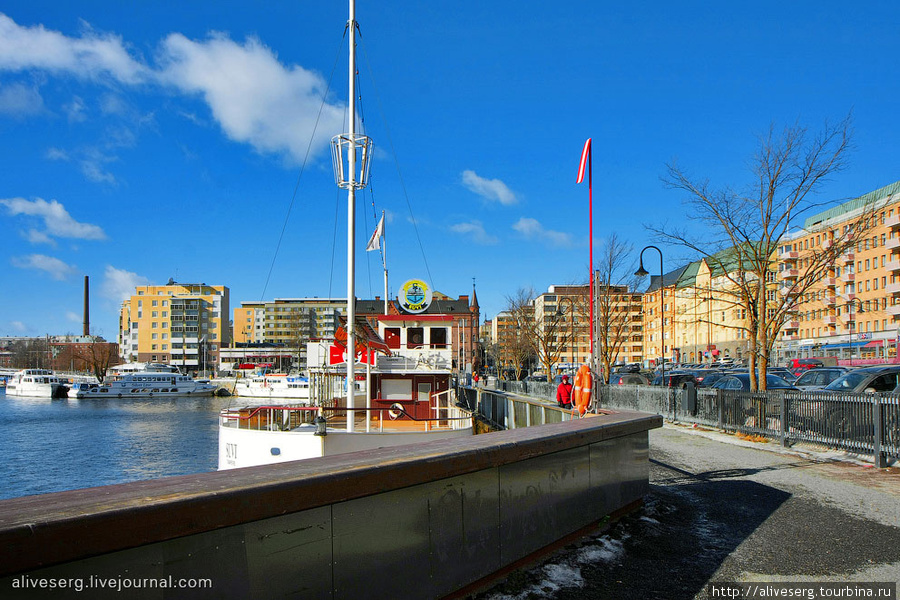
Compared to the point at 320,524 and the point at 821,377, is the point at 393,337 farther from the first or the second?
the point at 320,524

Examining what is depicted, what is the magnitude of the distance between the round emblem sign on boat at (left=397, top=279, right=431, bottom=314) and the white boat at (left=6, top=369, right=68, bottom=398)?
84.1m

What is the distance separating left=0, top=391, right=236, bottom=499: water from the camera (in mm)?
26641

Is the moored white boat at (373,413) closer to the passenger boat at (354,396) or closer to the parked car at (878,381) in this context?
the passenger boat at (354,396)

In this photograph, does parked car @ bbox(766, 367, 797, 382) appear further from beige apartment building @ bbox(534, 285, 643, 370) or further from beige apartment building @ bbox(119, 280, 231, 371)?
beige apartment building @ bbox(119, 280, 231, 371)

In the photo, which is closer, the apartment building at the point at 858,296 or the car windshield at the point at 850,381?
the car windshield at the point at 850,381

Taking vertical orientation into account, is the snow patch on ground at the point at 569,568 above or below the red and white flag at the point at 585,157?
below

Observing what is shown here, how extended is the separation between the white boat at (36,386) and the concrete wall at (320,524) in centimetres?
9998

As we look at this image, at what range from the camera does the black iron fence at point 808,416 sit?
39.7ft

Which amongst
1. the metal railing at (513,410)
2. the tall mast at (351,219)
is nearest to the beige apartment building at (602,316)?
the metal railing at (513,410)

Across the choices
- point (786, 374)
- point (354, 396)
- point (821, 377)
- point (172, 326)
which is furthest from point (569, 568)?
point (172, 326)

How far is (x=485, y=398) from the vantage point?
115 ft

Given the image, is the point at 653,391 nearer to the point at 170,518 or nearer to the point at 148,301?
the point at 170,518

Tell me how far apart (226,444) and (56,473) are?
16.0 m

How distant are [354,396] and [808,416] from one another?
12.2m
